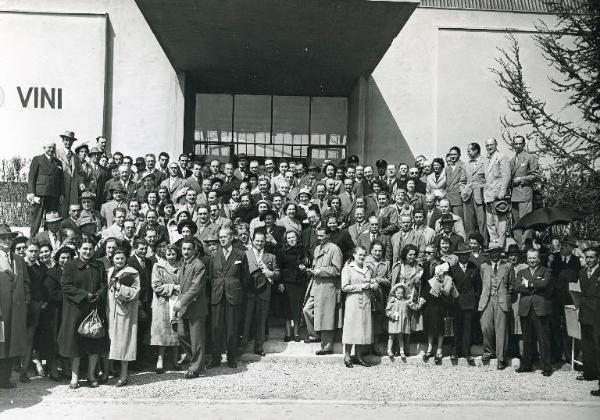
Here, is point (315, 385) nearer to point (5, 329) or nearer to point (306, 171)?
point (5, 329)

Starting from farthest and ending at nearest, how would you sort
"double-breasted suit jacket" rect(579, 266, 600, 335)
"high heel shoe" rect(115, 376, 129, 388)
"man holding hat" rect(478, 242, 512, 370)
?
"man holding hat" rect(478, 242, 512, 370) → "double-breasted suit jacket" rect(579, 266, 600, 335) → "high heel shoe" rect(115, 376, 129, 388)

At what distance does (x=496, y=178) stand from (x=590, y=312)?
3.77 metres

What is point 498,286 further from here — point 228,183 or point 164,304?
point 228,183

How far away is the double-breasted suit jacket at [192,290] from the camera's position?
8.92 meters

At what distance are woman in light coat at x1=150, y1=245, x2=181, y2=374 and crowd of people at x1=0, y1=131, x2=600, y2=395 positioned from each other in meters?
0.02

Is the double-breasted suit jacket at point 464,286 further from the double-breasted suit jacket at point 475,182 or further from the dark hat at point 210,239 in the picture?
the dark hat at point 210,239

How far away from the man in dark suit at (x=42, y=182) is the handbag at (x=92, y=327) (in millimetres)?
4101

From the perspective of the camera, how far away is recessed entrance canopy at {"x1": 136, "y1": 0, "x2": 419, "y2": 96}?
12.7 m

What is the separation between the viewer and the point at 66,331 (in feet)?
27.3

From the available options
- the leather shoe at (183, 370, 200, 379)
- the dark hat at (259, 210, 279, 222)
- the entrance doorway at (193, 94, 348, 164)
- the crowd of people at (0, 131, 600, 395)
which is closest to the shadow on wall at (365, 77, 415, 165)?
the entrance doorway at (193, 94, 348, 164)

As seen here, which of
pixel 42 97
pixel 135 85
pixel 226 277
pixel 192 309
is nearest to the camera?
pixel 192 309

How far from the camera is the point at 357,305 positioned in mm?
9781

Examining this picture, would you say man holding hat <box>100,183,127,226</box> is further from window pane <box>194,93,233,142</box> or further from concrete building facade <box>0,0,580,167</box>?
window pane <box>194,93,233,142</box>

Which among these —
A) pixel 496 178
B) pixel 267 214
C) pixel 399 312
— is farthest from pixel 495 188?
pixel 267 214
